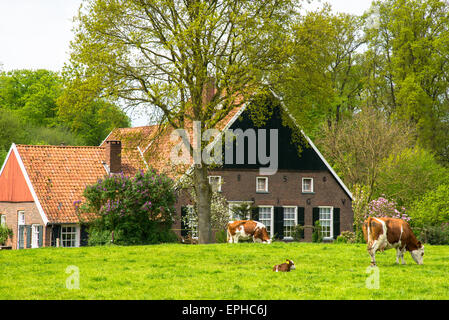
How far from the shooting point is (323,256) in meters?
21.3

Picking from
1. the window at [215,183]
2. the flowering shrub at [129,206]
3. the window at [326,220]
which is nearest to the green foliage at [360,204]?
the window at [326,220]

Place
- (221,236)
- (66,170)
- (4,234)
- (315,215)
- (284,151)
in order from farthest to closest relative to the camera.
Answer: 1. (315,215)
2. (284,151)
3. (4,234)
4. (66,170)
5. (221,236)

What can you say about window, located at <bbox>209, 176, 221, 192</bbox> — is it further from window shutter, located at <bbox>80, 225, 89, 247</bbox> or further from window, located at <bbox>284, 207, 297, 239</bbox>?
window shutter, located at <bbox>80, 225, 89, 247</bbox>

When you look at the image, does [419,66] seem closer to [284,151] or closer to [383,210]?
[284,151]

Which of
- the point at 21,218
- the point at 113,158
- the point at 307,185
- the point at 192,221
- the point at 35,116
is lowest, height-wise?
the point at 192,221

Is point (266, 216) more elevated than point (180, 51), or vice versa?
point (180, 51)

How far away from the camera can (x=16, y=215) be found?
1455 inches

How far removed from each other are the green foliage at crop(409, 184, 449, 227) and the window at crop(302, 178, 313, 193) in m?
5.95

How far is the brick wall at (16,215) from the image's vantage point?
3434 centimetres

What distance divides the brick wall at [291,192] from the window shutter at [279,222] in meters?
0.33

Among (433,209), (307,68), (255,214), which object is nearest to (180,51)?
(307,68)

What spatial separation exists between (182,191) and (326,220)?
33.1 ft

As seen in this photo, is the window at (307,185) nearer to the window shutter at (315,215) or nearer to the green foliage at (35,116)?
the window shutter at (315,215)

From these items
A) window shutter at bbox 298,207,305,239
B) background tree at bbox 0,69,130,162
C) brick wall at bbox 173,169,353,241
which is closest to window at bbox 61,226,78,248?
brick wall at bbox 173,169,353,241
